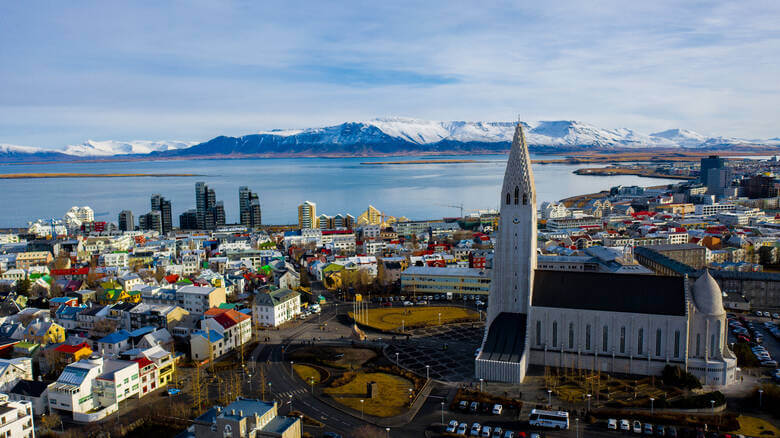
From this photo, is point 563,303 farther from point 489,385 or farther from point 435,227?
point 435,227

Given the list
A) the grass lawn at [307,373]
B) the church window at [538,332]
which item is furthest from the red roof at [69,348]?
the church window at [538,332]

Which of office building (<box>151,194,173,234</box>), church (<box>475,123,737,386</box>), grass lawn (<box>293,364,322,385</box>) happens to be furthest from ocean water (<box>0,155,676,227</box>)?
grass lawn (<box>293,364,322,385</box>)

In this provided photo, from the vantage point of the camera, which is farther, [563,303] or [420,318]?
[420,318]

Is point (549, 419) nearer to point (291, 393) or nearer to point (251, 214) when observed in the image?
point (291, 393)

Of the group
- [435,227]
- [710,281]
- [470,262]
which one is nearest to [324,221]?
[435,227]

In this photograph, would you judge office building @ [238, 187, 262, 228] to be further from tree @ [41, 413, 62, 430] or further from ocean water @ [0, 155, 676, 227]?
tree @ [41, 413, 62, 430]

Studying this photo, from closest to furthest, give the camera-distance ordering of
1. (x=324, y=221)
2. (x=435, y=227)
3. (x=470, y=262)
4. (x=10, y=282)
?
(x=10, y=282) < (x=470, y=262) < (x=435, y=227) < (x=324, y=221)
